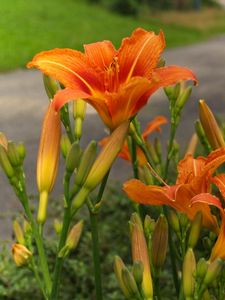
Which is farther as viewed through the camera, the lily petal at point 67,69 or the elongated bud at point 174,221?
the elongated bud at point 174,221

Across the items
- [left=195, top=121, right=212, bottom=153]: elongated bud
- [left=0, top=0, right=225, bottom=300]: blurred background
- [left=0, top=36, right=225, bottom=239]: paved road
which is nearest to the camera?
[left=195, top=121, right=212, bottom=153]: elongated bud

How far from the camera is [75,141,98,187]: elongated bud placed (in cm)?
89

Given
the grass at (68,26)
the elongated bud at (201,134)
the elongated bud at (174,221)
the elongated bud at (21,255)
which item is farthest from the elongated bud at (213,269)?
the grass at (68,26)

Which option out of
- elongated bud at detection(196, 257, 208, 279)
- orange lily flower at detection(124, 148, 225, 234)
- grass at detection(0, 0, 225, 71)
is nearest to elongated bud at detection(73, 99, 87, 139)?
orange lily flower at detection(124, 148, 225, 234)

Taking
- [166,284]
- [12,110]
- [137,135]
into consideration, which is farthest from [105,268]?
[12,110]

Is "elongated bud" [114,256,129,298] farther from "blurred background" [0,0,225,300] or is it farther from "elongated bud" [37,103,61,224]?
"blurred background" [0,0,225,300]

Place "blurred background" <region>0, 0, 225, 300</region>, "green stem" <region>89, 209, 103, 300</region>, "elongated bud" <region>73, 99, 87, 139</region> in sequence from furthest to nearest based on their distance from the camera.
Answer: "blurred background" <region>0, 0, 225, 300</region>
"elongated bud" <region>73, 99, 87, 139</region>
"green stem" <region>89, 209, 103, 300</region>

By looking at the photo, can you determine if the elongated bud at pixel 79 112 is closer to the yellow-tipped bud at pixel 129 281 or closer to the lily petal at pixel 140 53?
the lily petal at pixel 140 53

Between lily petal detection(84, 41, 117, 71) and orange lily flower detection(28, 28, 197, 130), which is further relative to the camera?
lily petal detection(84, 41, 117, 71)

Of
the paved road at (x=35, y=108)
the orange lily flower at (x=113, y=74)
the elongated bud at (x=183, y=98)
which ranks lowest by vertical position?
the paved road at (x=35, y=108)

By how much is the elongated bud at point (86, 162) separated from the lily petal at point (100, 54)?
0.18m

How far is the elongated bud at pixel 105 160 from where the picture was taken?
2.99 ft

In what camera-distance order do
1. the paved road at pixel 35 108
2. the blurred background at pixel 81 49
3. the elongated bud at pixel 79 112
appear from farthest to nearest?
1. the paved road at pixel 35 108
2. the blurred background at pixel 81 49
3. the elongated bud at pixel 79 112

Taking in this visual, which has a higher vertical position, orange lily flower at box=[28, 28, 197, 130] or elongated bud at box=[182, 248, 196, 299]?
orange lily flower at box=[28, 28, 197, 130]
